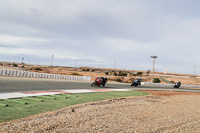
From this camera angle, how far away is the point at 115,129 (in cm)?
662

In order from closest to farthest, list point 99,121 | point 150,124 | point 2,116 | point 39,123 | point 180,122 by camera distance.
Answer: point 39,123 < point 2,116 < point 99,121 < point 150,124 < point 180,122

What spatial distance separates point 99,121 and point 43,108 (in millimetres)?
2727

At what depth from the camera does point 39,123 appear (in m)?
6.07

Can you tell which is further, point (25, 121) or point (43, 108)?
point (43, 108)

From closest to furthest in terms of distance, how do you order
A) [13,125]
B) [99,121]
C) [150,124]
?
[13,125]
[99,121]
[150,124]

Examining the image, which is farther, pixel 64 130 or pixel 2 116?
pixel 2 116

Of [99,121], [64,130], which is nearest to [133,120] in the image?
[99,121]

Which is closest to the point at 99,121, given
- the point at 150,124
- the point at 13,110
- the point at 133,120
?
the point at 133,120

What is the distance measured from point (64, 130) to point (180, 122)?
579 cm

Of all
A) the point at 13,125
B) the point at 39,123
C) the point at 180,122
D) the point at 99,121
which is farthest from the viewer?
the point at 180,122

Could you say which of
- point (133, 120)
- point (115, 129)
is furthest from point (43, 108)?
point (133, 120)

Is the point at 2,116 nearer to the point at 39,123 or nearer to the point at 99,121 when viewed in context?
the point at 39,123

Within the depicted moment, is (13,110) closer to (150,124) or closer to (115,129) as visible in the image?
(115,129)

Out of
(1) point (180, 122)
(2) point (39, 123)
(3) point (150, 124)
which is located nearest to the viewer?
(2) point (39, 123)
